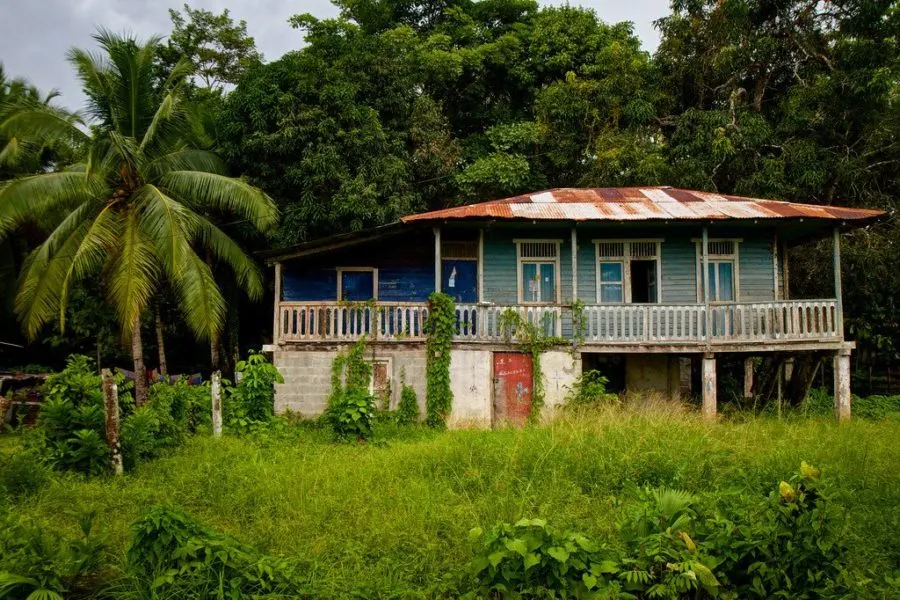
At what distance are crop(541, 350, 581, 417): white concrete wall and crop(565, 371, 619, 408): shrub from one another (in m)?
0.12

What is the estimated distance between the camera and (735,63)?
1936 centimetres

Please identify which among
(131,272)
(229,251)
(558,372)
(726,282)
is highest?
(229,251)

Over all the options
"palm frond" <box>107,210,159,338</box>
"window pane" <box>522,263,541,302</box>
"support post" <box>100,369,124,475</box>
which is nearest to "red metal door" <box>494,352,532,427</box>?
"window pane" <box>522,263,541,302</box>

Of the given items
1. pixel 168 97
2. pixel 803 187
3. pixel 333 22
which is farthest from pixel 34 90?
pixel 803 187

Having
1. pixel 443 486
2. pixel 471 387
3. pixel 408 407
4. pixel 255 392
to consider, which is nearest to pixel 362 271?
pixel 408 407

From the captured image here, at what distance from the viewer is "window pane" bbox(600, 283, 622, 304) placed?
15.3 metres

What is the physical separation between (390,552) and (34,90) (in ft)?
64.0

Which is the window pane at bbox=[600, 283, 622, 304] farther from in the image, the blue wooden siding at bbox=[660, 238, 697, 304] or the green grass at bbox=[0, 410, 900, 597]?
the green grass at bbox=[0, 410, 900, 597]

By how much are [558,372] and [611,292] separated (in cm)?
307

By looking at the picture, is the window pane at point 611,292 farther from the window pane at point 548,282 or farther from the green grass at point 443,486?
the green grass at point 443,486

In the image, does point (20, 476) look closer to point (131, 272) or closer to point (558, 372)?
point (131, 272)

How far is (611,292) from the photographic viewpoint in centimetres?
1538

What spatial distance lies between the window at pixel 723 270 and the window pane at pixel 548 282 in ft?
11.7

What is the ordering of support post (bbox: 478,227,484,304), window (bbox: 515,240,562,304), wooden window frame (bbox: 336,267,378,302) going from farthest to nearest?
wooden window frame (bbox: 336,267,378,302) → window (bbox: 515,240,562,304) → support post (bbox: 478,227,484,304)
